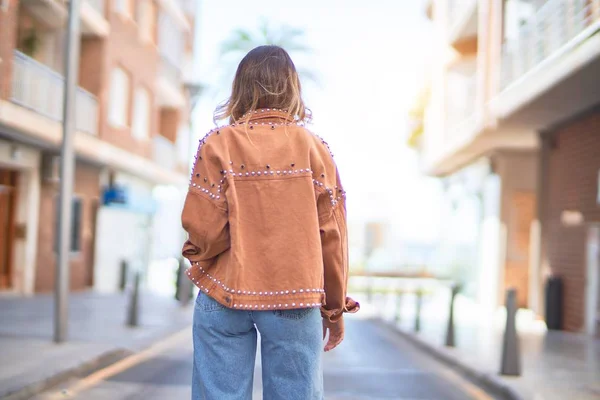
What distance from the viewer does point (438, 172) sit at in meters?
29.0

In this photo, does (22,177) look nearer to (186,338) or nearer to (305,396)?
(186,338)

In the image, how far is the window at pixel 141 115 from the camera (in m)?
25.1

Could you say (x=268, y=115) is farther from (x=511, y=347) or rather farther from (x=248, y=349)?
(x=511, y=347)

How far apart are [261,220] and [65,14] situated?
17028 mm

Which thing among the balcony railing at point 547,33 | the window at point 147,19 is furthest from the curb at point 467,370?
the window at point 147,19

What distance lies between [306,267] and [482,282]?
69.9 feet

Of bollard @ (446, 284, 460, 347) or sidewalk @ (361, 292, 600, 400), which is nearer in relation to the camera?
sidewalk @ (361, 292, 600, 400)

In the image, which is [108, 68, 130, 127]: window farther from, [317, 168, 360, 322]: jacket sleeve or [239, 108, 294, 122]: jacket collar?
[317, 168, 360, 322]: jacket sleeve

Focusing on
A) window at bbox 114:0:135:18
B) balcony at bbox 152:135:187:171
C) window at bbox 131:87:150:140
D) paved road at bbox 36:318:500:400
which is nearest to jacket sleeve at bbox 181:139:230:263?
paved road at bbox 36:318:500:400

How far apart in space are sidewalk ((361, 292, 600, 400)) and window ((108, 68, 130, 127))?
9710mm

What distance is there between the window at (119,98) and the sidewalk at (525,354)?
971 centimetres

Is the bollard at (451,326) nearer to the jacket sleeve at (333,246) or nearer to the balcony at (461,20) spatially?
the jacket sleeve at (333,246)

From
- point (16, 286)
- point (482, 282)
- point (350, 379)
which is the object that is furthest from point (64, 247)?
point (482, 282)

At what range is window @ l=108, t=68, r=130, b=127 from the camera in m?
22.5
